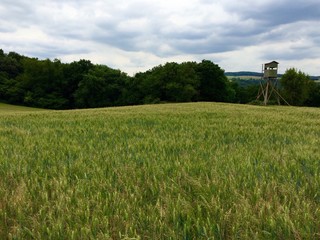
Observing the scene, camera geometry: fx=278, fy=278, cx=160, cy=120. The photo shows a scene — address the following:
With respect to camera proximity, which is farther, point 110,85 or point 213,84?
point 110,85

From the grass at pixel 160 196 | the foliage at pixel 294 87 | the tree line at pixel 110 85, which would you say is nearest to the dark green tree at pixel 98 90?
the tree line at pixel 110 85

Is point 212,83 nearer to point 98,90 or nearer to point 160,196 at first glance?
point 98,90

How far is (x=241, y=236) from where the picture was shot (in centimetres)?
242

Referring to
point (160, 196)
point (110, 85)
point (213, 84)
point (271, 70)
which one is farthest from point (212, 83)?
point (160, 196)

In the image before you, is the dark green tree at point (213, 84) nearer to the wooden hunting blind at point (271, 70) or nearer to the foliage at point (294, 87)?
the foliage at point (294, 87)

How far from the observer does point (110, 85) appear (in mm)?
92688

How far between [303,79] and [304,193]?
8274 centimetres

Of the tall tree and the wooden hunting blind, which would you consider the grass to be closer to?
the wooden hunting blind

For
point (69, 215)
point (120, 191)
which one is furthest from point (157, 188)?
point (69, 215)

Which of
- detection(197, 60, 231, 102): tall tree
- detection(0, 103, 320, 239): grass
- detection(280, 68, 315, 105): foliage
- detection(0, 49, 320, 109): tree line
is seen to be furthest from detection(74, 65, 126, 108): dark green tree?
detection(0, 103, 320, 239): grass

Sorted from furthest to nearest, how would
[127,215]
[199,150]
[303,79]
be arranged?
[303,79], [199,150], [127,215]

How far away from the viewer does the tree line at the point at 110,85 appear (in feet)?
279

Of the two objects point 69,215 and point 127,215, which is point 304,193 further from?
point 69,215

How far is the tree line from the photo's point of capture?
279ft
